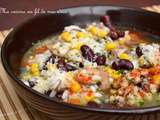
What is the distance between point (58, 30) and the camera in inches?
57.7

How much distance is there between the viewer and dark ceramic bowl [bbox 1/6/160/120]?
940 mm

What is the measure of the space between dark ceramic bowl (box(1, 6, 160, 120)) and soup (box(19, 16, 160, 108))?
0.03 metres

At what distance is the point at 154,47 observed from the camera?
134 centimetres

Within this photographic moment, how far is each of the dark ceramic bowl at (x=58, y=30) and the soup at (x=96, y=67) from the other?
1.2 inches

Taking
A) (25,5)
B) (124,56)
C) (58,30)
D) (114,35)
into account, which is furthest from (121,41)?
(25,5)

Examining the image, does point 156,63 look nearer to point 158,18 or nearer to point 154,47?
point 154,47

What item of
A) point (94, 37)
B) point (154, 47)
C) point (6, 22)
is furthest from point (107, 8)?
point (6, 22)

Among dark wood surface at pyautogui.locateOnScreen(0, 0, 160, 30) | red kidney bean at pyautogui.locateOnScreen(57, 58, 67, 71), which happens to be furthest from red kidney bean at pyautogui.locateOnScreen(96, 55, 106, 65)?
dark wood surface at pyautogui.locateOnScreen(0, 0, 160, 30)

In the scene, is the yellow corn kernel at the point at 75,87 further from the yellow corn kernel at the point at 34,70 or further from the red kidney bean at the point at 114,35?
the red kidney bean at the point at 114,35

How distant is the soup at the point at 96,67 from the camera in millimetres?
1101

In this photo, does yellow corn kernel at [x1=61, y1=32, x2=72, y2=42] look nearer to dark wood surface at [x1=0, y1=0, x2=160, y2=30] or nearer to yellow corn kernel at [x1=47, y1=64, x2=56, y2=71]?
yellow corn kernel at [x1=47, y1=64, x2=56, y2=71]

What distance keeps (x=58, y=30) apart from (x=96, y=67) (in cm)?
31

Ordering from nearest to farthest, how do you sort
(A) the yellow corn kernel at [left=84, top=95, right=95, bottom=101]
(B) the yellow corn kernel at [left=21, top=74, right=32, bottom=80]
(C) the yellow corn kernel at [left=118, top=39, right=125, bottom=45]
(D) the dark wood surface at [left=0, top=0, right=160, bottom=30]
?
(A) the yellow corn kernel at [left=84, top=95, right=95, bottom=101]
(B) the yellow corn kernel at [left=21, top=74, right=32, bottom=80]
(C) the yellow corn kernel at [left=118, top=39, right=125, bottom=45]
(D) the dark wood surface at [left=0, top=0, right=160, bottom=30]

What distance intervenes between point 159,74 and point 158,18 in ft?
1.17
